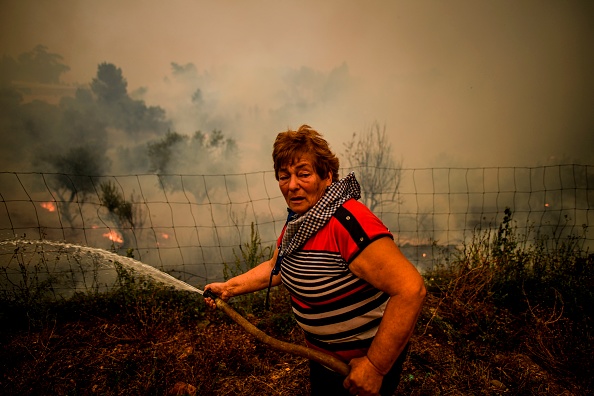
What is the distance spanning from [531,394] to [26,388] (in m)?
4.94

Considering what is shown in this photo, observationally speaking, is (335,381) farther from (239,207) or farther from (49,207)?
(239,207)

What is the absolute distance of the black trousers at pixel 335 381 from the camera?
1540 millimetres

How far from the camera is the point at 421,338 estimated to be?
3.63m

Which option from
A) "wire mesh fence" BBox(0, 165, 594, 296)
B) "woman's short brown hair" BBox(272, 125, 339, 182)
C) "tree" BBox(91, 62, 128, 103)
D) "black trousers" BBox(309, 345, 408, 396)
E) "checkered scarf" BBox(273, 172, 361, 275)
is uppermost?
"tree" BBox(91, 62, 128, 103)

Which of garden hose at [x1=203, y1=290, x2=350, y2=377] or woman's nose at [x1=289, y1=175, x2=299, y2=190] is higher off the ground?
woman's nose at [x1=289, y1=175, x2=299, y2=190]

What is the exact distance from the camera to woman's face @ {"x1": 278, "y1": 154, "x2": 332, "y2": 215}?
1.56 metres

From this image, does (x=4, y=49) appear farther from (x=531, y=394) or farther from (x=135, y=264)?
(x=531, y=394)

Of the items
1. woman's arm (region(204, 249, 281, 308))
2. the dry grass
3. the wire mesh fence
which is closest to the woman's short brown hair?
woman's arm (region(204, 249, 281, 308))

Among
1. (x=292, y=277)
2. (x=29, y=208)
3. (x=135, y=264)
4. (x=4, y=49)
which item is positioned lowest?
(x=29, y=208)

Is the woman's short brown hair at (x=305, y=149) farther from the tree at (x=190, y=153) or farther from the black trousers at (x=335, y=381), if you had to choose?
the tree at (x=190, y=153)

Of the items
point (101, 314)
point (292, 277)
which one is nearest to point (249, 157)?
point (101, 314)

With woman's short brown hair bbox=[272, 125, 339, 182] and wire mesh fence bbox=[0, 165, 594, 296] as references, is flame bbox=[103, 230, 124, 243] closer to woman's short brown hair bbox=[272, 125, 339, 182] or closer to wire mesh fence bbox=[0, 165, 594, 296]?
wire mesh fence bbox=[0, 165, 594, 296]

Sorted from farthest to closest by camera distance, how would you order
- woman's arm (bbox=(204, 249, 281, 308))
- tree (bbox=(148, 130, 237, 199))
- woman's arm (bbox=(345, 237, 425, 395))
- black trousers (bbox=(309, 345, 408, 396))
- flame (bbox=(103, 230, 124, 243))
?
tree (bbox=(148, 130, 237, 199)) < flame (bbox=(103, 230, 124, 243)) < woman's arm (bbox=(204, 249, 281, 308)) < black trousers (bbox=(309, 345, 408, 396)) < woman's arm (bbox=(345, 237, 425, 395))

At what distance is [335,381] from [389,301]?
791mm
